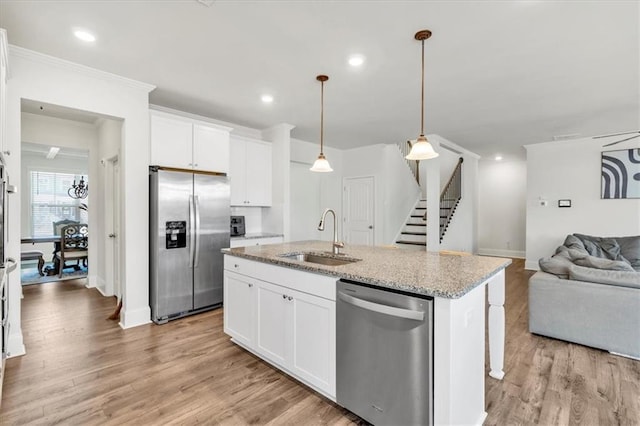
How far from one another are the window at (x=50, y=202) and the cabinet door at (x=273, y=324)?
7.66 metres

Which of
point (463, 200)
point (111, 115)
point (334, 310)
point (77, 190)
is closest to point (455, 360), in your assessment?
point (334, 310)

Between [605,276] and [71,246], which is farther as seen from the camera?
[71,246]

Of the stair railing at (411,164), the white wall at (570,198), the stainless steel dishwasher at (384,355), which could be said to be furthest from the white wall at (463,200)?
the stainless steel dishwasher at (384,355)

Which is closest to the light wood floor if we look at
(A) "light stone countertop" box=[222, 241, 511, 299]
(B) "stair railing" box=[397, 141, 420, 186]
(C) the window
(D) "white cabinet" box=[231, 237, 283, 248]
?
(A) "light stone countertop" box=[222, 241, 511, 299]

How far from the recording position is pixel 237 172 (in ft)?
15.7

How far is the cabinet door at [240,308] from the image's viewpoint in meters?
2.64

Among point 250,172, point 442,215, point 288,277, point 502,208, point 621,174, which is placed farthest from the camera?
point 502,208

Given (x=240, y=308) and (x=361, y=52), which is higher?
(x=361, y=52)

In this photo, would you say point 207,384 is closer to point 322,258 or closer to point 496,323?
point 322,258

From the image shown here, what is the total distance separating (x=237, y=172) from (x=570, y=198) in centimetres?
630

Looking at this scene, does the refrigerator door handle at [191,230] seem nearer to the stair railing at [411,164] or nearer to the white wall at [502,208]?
the stair railing at [411,164]

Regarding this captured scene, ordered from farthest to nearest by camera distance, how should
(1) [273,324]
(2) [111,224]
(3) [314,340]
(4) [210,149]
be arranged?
(2) [111,224] < (4) [210,149] < (1) [273,324] < (3) [314,340]

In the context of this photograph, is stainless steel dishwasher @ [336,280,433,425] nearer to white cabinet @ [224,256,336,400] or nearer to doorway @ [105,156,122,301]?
white cabinet @ [224,256,336,400]

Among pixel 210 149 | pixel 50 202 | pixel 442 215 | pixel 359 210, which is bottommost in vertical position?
pixel 442 215
